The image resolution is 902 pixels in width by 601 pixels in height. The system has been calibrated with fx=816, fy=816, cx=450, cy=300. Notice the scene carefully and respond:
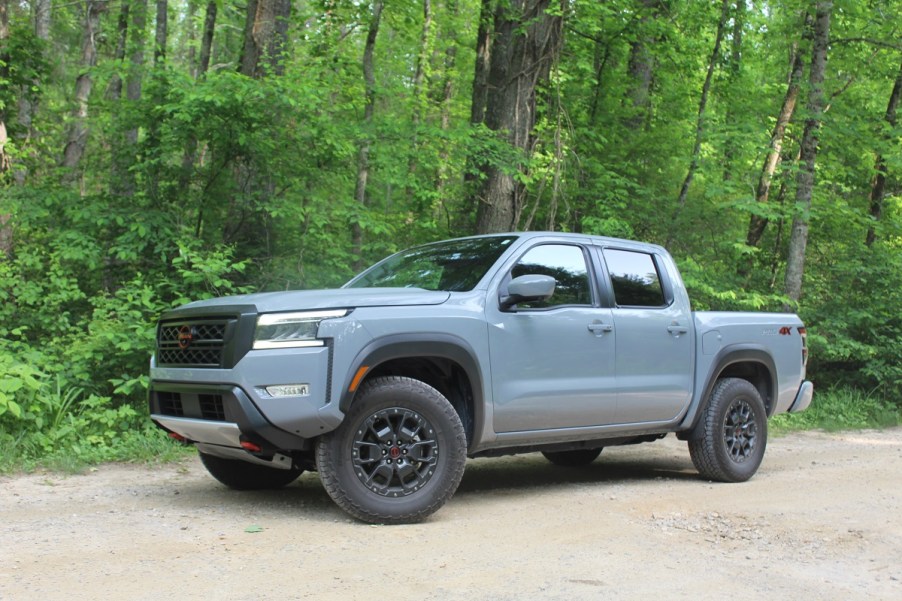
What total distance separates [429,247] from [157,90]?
15.2 feet

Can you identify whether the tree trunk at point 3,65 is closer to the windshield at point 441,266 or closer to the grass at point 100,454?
the grass at point 100,454

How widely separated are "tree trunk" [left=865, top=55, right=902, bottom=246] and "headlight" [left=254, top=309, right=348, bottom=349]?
44.3 ft

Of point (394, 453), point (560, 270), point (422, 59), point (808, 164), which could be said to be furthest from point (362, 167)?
point (422, 59)

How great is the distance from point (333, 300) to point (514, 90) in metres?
8.32

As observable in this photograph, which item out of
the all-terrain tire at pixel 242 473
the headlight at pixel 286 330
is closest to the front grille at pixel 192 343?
the headlight at pixel 286 330

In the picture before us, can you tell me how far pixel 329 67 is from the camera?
1132cm

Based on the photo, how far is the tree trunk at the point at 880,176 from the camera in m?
16.3

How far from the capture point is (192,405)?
529cm

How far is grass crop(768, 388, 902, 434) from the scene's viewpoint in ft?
39.1

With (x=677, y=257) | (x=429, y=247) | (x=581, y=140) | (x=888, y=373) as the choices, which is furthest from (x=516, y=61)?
(x=888, y=373)

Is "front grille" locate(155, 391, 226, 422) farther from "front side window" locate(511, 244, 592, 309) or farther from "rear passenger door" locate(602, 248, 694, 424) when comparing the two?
"rear passenger door" locate(602, 248, 694, 424)

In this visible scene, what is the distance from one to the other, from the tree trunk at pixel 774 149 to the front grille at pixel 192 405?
38.1 feet

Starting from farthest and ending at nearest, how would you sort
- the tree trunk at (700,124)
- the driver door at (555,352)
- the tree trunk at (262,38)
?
the tree trunk at (700,124), the tree trunk at (262,38), the driver door at (555,352)

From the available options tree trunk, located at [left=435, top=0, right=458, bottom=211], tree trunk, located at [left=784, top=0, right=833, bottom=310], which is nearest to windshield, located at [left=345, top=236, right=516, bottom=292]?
tree trunk, located at [left=435, top=0, right=458, bottom=211]
